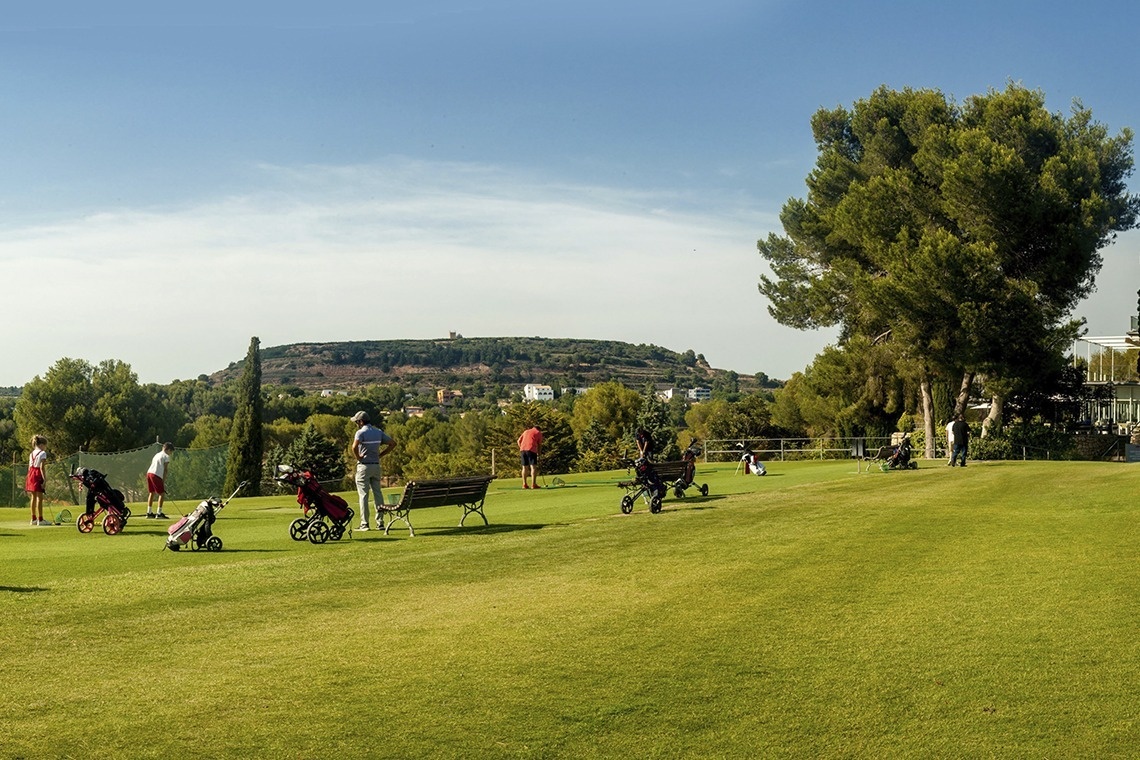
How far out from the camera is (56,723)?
6531 mm

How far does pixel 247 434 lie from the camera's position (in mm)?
53656

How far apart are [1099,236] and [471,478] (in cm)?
3095

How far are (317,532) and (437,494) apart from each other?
1881mm

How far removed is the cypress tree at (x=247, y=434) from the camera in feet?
174

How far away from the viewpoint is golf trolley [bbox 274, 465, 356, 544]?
598 inches

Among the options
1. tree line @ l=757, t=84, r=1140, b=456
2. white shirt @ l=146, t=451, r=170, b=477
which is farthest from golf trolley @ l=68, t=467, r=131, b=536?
tree line @ l=757, t=84, r=1140, b=456

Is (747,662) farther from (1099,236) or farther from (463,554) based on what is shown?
(1099,236)

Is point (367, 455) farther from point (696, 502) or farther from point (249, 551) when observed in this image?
point (696, 502)

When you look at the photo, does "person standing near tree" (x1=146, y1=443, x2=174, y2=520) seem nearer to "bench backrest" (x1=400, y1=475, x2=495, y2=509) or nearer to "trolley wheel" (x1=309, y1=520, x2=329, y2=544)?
"trolley wheel" (x1=309, y1=520, x2=329, y2=544)

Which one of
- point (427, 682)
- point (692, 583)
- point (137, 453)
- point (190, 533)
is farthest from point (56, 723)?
point (137, 453)

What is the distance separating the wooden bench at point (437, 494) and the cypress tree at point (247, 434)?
120 ft

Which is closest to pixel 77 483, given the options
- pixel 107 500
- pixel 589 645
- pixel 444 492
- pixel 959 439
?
pixel 107 500

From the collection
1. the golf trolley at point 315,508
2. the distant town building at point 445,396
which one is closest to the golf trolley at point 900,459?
the golf trolley at point 315,508

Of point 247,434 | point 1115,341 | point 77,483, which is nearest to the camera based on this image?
point 77,483
